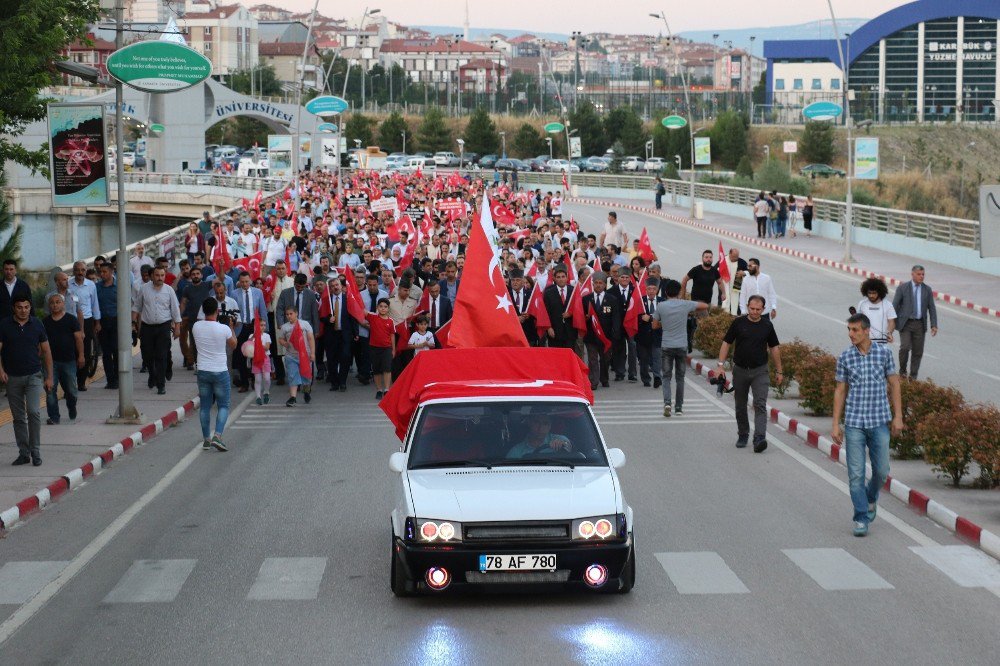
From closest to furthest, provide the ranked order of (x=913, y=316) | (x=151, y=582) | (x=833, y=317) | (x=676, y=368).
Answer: (x=151, y=582), (x=676, y=368), (x=913, y=316), (x=833, y=317)

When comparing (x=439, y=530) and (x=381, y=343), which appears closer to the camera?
(x=439, y=530)

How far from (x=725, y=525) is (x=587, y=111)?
116 metres

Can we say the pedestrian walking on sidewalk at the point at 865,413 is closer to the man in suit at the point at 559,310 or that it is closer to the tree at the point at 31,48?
the man in suit at the point at 559,310

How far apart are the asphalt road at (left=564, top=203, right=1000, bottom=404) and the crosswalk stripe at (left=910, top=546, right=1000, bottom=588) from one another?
927cm

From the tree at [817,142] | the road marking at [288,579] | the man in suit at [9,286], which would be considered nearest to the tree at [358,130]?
the tree at [817,142]

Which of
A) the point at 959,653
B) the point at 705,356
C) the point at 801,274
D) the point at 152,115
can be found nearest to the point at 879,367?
the point at 959,653

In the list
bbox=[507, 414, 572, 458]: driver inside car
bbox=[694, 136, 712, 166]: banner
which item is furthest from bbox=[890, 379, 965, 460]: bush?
bbox=[694, 136, 712, 166]: banner

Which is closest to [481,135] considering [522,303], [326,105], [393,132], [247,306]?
[393,132]

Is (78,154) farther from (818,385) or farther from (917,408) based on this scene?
(917,408)

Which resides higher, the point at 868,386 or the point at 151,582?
the point at 868,386

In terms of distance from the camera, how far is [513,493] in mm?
9375

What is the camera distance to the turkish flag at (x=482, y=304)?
13531 millimetres

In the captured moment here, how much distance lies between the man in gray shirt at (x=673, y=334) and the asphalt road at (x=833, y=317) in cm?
442

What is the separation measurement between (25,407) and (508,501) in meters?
7.92
